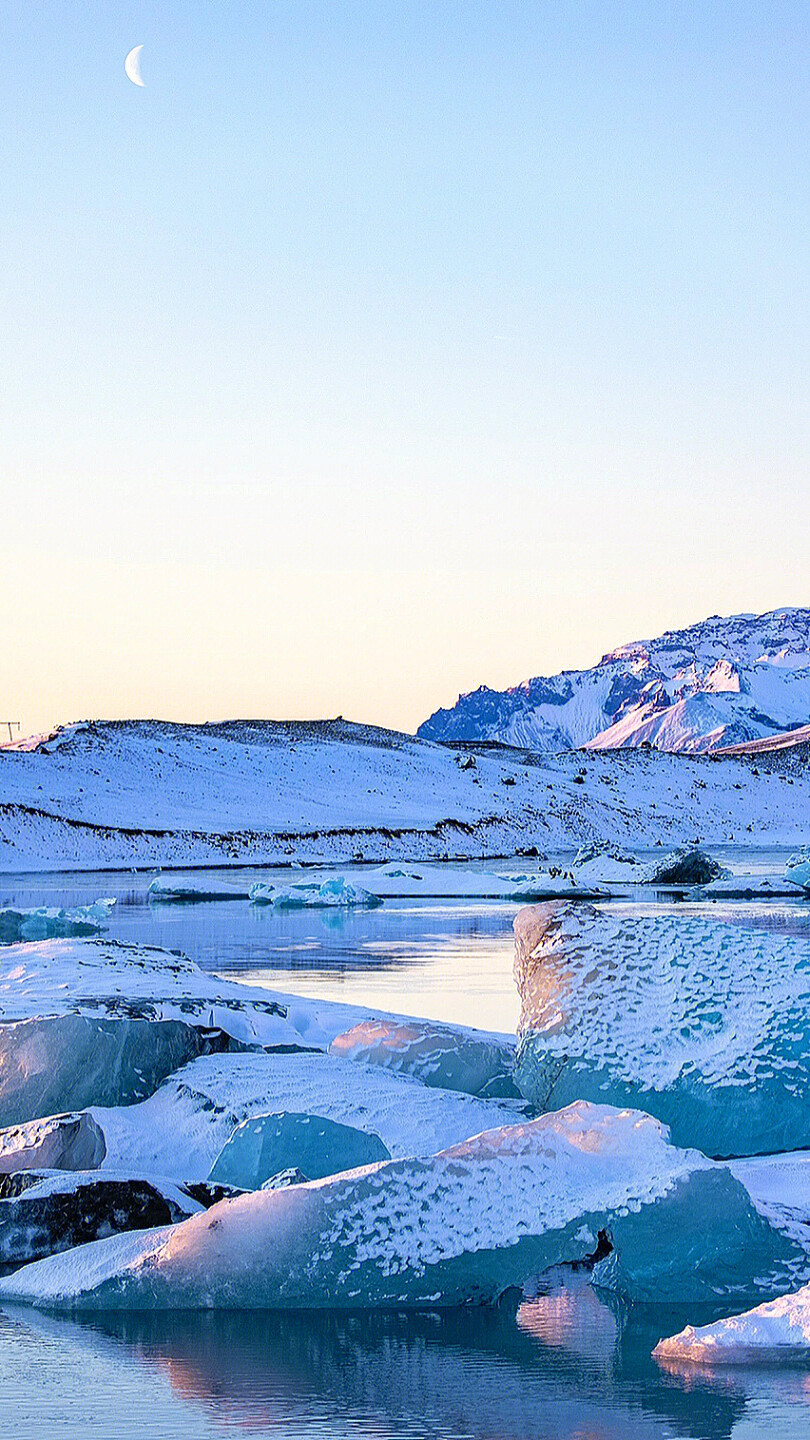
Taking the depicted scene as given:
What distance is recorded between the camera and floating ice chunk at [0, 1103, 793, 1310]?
4.48 metres

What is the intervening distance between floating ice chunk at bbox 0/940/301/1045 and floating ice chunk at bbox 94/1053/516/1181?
0.57 m

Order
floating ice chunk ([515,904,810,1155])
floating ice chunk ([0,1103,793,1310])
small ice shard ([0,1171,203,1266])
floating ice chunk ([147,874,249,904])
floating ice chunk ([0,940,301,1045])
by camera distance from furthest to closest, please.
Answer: floating ice chunk ([147,874,249,904]), floating ice chunk ([0,940,301,1045]), floating ice chunk ([515,904,810,1155]), small ice shard ([0,1171,203,1266]), floating ice chunk ([0,1103,793,1310])

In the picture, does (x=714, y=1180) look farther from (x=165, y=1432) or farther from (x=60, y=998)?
(x=60, y=998)

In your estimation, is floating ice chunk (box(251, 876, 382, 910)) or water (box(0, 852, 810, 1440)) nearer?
water (box(0, 852, 810, 1440))

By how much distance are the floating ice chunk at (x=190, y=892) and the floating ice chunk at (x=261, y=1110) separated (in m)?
18.5

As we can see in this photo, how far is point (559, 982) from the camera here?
682 cm

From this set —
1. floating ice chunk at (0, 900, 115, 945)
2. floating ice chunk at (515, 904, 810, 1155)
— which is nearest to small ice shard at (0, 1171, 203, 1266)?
floating ice chunk at (515, 904, 810, 1155)

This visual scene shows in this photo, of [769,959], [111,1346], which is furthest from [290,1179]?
[769,959]

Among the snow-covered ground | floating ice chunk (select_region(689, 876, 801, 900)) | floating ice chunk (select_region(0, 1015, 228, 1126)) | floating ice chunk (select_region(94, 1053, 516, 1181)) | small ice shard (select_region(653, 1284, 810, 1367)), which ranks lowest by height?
floating ice chunk (select_region(689, 876, 801, 900))

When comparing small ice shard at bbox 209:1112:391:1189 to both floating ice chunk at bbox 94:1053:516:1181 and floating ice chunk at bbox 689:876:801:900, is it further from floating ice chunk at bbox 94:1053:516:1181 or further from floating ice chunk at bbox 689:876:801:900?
floating ice chunk at bbox 689:876:801:900

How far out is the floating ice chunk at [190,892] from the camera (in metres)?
26.0

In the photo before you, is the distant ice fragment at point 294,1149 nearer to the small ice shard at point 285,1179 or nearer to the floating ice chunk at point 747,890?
the small ice shard at point 285,1179

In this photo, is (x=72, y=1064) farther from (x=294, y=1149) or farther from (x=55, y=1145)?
(x=294, y=1149)

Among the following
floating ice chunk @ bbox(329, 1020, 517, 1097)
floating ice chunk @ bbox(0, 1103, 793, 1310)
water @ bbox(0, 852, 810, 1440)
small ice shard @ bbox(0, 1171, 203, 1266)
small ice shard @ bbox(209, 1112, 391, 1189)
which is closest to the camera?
water @ bbox(0, 852, 810, 1440)
